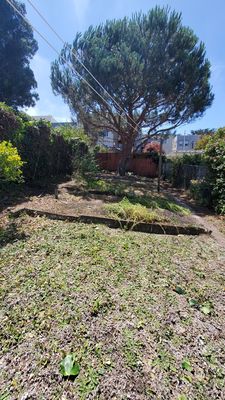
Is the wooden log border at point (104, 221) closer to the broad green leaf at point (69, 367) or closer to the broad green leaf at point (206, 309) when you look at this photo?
the broad green leaf at point (206, 309)

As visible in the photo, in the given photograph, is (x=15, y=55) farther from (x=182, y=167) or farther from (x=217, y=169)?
(x=217, y=169)

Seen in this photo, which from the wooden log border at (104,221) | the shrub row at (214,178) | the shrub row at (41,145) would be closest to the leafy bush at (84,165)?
the shrub row at (41,145)

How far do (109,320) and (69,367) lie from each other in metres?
0.53

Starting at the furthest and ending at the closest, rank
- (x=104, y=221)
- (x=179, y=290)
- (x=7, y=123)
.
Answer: (x=7, y=123) < (x=104, y=221) < (x=179, y=290)

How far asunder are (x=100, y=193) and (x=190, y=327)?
5526mm

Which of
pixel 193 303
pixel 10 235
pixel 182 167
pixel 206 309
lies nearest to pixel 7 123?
pixel 10 235

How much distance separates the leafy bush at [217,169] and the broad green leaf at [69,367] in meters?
5.96

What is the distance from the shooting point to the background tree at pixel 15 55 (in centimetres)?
1567

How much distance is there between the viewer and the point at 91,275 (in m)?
2.66

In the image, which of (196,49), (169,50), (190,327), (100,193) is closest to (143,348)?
(190,327)

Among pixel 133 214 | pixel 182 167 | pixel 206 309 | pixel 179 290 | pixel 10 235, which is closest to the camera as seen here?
pixel 206 309

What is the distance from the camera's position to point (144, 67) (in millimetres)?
11148

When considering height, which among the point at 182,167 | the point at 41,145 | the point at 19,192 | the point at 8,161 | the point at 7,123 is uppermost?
the point at 7,123

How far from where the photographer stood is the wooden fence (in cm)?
1755
